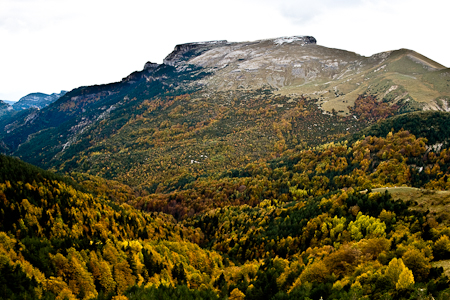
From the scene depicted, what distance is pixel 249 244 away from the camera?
108m

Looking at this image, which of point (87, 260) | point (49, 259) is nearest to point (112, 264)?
point (87, 260)

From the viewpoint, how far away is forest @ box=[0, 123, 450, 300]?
50.1 meters

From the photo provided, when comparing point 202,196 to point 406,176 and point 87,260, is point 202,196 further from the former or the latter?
point 406,176

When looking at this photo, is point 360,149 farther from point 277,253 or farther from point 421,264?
point 421,264

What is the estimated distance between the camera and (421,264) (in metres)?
47.2

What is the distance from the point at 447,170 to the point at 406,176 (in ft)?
59.0

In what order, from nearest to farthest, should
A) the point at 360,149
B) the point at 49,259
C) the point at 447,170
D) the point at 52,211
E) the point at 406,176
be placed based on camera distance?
the point at 49,259 < the point at 52,211 < the point at 447,170 < the point at 406,176 < the point at 360,149

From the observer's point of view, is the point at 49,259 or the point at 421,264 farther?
the point at 49,259

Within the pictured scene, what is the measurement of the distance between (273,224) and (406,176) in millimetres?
85338

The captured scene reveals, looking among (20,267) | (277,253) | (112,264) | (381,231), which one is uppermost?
(20,267)

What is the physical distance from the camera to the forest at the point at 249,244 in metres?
50.1

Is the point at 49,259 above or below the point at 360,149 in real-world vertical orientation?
below

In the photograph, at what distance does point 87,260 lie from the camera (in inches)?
2542

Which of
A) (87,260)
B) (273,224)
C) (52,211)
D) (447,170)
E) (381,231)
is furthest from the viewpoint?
(447,170)
